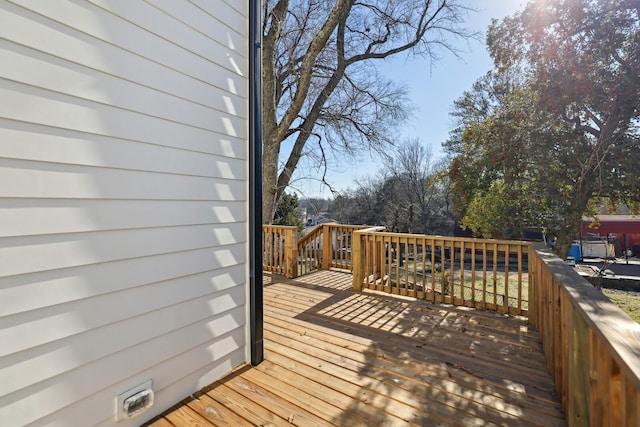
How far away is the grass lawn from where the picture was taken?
6.48 m

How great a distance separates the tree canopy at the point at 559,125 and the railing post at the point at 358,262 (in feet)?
10.1

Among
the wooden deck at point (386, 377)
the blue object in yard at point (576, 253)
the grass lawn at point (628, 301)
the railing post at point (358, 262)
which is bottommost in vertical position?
the grass lawn at point (628, 301)

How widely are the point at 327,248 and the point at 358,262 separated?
1668 millimetres

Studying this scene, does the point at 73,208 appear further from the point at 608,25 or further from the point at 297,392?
the point at 608,25

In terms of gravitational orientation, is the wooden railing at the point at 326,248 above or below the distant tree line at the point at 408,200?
below

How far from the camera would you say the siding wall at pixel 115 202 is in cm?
128

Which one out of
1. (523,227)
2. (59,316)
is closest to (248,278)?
(59,316)

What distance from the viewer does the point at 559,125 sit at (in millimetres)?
5238

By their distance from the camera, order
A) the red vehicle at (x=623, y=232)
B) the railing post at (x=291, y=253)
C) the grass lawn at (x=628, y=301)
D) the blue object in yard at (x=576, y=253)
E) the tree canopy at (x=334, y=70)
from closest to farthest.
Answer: the railing post at (x=291, y=253), the grass lawn at (x=628, y=301), the tree canopy at (x=334, y=70), the blue object in yard at (x=576, y=253), the red vehicle at (x=623, y=232)

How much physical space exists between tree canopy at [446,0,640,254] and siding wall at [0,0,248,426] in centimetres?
545

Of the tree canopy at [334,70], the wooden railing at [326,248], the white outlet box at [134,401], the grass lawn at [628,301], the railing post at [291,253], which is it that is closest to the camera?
the white outlet box at [134,401]

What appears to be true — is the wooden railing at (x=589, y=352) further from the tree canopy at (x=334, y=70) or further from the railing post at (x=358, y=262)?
the tree canopy at (x=334, y=70)

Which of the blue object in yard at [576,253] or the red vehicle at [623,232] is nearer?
the blue object in yard at [576,253]

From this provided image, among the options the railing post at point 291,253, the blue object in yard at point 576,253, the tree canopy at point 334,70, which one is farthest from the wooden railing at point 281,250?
the blue object in yard at point 576,253
